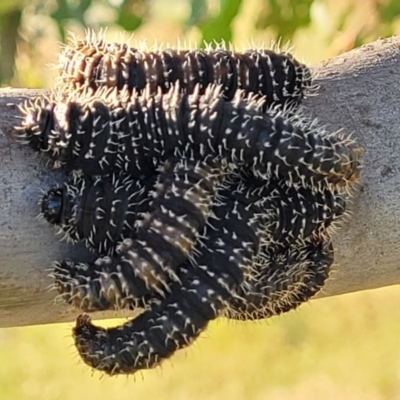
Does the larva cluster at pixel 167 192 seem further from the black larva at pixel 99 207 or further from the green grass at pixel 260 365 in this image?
the green grass at pixel 260 365

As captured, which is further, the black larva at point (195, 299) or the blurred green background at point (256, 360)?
the blurred green background at point (256, 360)

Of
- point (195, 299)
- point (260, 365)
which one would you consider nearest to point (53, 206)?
point (195, 299)

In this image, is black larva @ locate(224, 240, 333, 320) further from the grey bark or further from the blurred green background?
the blurred green background

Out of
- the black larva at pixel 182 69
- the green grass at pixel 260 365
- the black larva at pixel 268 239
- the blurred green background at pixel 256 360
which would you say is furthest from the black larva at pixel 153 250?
the green grass at pixel 260 365

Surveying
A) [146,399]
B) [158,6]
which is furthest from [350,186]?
[146,399]

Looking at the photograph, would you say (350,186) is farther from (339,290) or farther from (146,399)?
(146,399)

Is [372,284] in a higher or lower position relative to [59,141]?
lower
